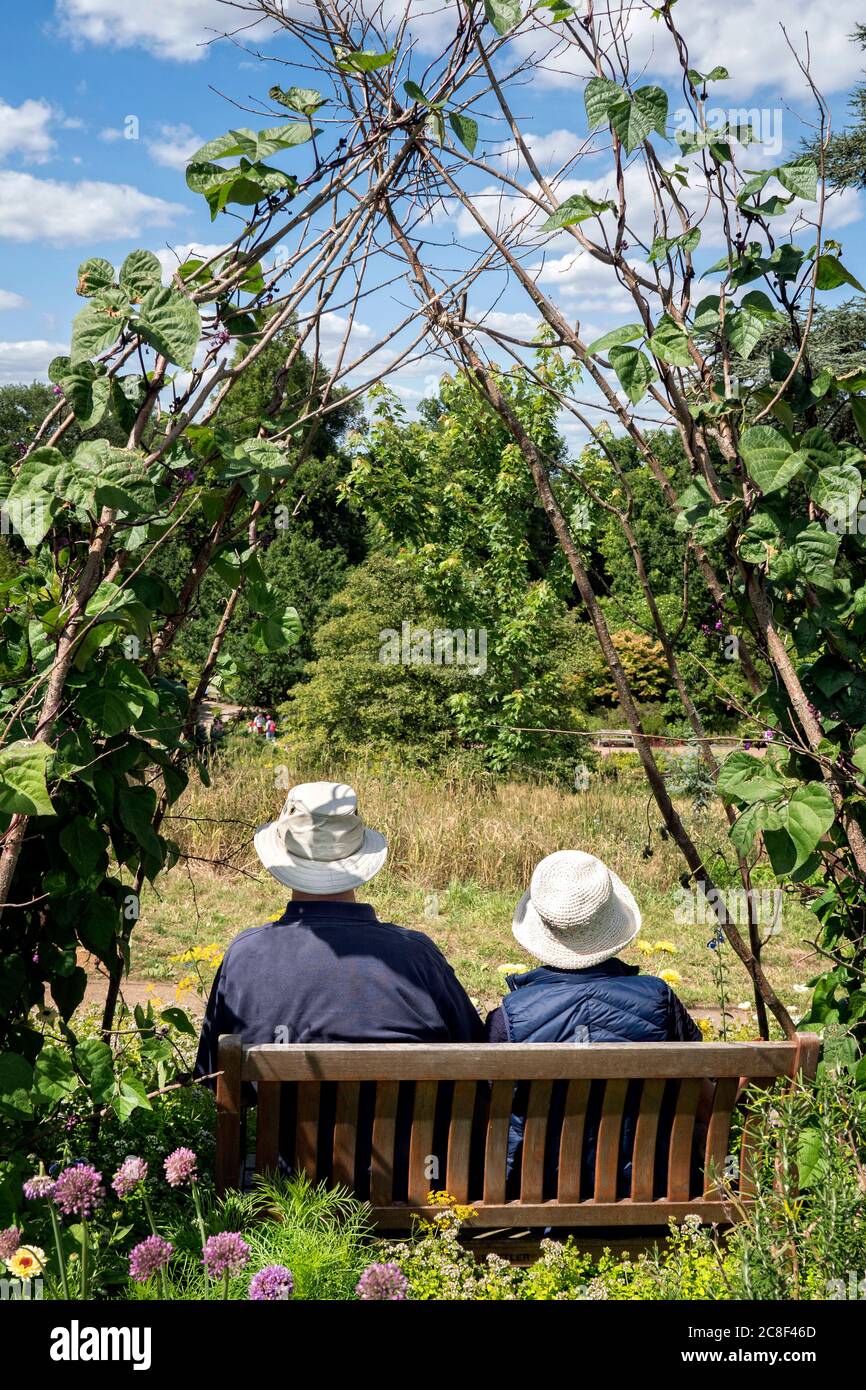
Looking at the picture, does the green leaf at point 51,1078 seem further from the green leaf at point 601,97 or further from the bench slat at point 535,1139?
the green leaf at point 601,97

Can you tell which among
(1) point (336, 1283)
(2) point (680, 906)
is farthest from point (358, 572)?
(1) point (336, 1283)

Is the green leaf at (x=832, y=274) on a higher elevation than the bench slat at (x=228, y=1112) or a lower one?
higher

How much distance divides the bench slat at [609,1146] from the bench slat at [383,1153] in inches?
17.8

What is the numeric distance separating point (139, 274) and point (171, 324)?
0.12m

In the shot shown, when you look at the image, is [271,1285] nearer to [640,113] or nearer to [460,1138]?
[460,1138]

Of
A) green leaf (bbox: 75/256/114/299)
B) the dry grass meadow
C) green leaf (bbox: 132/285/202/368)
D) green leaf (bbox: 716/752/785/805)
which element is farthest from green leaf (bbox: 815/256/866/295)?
the dry grass meadow

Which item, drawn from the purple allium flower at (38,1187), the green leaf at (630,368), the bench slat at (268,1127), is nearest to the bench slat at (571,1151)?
the bench slat at (268,1127)

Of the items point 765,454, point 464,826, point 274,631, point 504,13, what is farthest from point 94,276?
point 464,826

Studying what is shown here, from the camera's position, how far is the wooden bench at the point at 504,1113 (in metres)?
2.28
